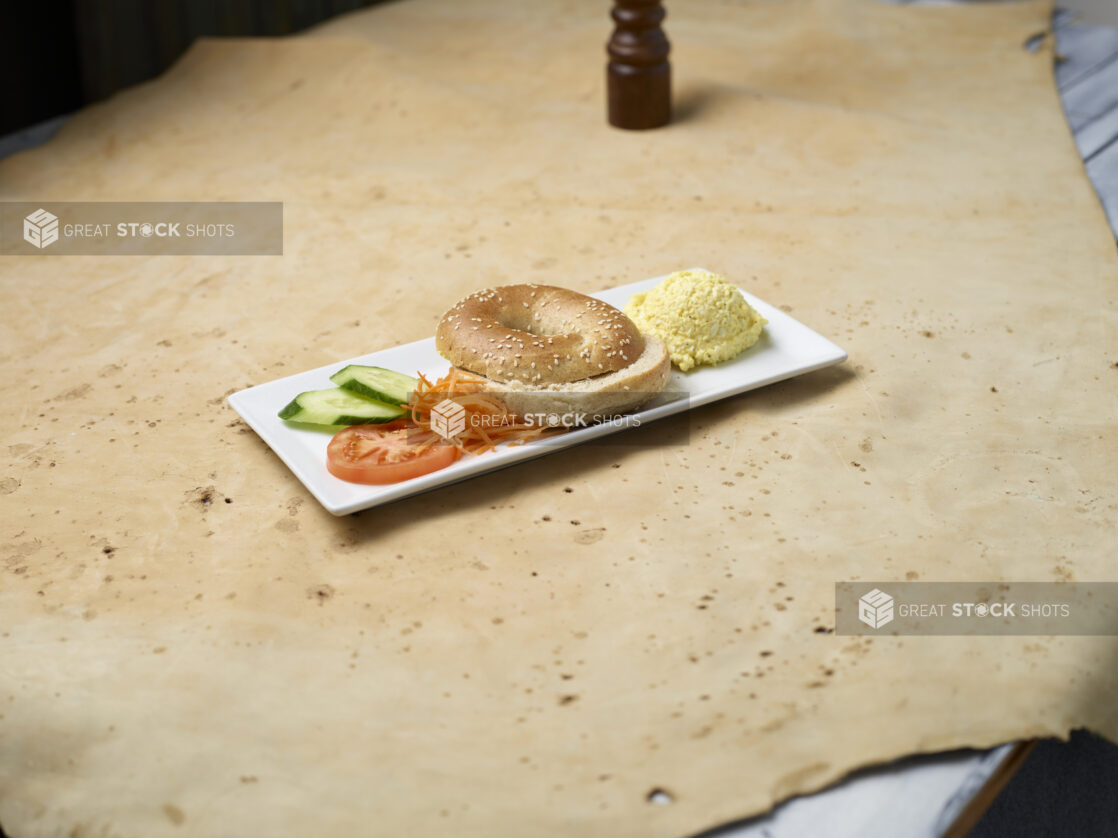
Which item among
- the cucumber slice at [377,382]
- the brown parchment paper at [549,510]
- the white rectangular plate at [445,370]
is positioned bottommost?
the brown parchment paper at [549,510]

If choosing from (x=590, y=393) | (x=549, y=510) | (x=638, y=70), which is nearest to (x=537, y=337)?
(x=590, y=393)

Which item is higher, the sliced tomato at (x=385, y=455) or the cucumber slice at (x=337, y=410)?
the cucumber slice at (x=337, y=410)

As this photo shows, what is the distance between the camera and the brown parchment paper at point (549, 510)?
999 millimetres

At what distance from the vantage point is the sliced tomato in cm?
129

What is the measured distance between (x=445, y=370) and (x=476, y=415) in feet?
0.60

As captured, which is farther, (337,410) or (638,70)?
(638,70)

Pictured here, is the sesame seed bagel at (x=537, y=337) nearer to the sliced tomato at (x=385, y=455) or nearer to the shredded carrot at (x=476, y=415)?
the shredded carrot at (x=476, y=415)

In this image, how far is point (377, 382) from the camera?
4.69 feet

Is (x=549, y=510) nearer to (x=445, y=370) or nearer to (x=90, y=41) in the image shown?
(x=445, y=370)

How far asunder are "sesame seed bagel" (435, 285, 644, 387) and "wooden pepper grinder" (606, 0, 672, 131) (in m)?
1.31

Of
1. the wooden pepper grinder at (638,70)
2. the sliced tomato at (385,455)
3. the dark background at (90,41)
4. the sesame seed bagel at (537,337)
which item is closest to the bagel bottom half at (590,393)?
the sesame seed bagel at (537,337)

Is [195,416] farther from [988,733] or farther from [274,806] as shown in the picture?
[988,733]

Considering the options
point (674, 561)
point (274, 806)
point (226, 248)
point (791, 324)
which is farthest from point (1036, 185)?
point (274, 806)

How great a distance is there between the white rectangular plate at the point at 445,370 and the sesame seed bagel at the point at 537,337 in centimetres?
8
